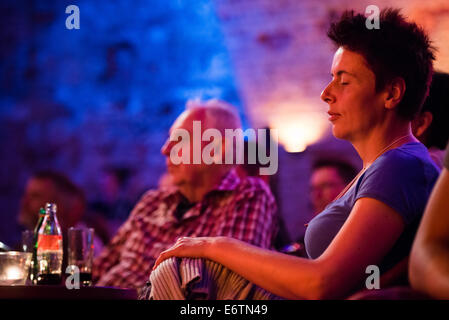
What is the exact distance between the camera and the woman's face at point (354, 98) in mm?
1354

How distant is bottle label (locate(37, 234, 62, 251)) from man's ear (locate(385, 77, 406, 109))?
1.10 metres

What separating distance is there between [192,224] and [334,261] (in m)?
1.50

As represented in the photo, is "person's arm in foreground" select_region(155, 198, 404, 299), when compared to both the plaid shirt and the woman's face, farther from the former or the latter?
the plaid shirt

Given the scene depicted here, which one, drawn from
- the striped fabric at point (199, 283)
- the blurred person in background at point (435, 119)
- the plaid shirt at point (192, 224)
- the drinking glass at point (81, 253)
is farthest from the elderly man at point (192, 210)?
the striped fabric at point (199, 283)

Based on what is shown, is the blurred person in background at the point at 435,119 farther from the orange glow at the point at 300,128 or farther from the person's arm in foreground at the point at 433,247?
the orange glow at the point at 300,128

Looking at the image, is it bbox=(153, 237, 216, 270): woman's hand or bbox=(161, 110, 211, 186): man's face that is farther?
bbox=(161, 110, 211, 186): man's face

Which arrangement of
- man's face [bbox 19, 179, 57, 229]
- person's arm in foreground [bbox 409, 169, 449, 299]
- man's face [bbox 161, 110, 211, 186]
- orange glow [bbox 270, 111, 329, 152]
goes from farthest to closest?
orange glow [bbox 270, 111, 329, 152] → man's face [bbox 19, 179, 57, 229] → man's face [bbox 161, 110, 211, 186] → person's arm in foreground [bbox 409, 169, 449, 299]

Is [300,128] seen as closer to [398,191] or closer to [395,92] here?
[395,92]

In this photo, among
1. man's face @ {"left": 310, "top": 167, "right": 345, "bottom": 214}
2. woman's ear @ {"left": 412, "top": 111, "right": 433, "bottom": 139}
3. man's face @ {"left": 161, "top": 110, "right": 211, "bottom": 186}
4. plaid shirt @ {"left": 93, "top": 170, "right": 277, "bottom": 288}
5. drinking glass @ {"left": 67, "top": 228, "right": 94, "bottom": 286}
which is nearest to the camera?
woman's ear @ {"left": 412, "top": 111, "right": 433, "bottom": 139}

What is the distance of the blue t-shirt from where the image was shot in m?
1.12

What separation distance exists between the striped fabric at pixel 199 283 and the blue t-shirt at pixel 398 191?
0.78 ft

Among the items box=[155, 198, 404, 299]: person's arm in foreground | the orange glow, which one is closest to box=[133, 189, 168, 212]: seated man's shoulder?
the orange glow
